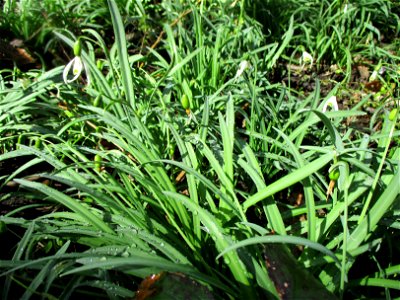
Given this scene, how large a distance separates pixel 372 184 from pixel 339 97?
1.57m

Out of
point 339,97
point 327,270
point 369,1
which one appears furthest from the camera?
point 369,1

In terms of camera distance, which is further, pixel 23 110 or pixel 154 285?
pixel 23 110

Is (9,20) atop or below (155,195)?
atop

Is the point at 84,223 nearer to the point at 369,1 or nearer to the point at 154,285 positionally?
the point at 154,285

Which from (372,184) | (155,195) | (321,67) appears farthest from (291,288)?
(321,67)

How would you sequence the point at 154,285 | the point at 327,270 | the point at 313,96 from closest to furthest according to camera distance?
the point at 154,285 → the point at 327,270 → the point at 313,96

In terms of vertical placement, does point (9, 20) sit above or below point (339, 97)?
above

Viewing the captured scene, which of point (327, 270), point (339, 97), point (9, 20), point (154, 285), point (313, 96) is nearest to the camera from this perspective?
point (154, 285)

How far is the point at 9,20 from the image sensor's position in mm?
2928

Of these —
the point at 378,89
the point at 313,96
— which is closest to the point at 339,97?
the point at 378,89

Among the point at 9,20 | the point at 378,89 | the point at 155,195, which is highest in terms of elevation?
the point at 9,20

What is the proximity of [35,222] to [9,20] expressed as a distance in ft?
7.32

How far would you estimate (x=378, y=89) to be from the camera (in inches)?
107

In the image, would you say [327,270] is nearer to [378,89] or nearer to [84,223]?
[84,223]
